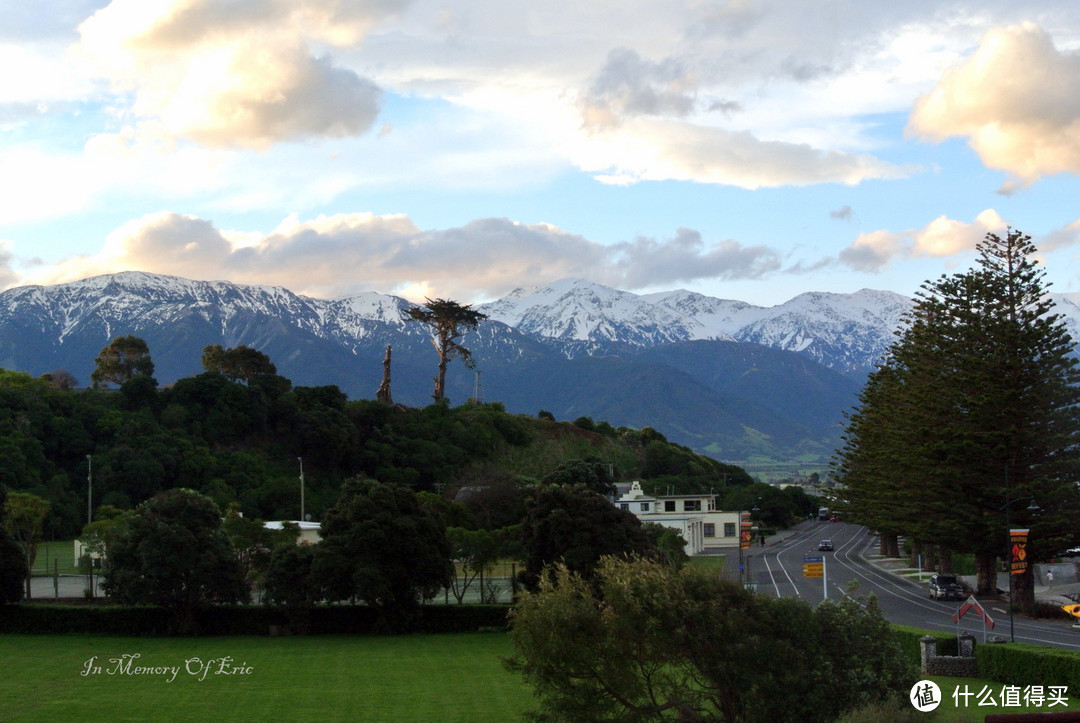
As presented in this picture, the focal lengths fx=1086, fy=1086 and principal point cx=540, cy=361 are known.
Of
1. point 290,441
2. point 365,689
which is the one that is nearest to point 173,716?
point 365,689

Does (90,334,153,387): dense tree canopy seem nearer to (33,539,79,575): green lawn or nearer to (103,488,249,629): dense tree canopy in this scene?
(33,539,79,575): green lawn

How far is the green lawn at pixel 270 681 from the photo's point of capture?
26.6 meters

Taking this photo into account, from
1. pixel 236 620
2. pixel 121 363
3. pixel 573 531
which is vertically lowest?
pixel 236 620

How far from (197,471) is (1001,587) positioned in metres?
50.4

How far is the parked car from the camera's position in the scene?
47.9m

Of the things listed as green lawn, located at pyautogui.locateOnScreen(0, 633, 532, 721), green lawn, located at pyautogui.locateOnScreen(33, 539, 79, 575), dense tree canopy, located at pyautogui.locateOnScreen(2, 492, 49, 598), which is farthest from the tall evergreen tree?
green lawn, located at pyautogui.locateOnScreen(0, 633, 532, 721)

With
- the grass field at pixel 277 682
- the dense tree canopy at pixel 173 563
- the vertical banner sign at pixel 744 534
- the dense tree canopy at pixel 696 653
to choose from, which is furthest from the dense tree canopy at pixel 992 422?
the dense tree canopy at pixel 173 563

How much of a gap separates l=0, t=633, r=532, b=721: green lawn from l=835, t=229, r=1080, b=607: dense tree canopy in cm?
2048

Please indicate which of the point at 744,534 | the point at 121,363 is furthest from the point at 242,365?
the point at 744,534

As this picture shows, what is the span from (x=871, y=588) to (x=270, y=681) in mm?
32359

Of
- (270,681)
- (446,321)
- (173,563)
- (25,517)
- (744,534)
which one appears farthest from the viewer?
(446,321)

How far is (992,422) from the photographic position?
4553cm

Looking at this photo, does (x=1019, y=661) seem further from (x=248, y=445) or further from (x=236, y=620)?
(x=248, y=445)

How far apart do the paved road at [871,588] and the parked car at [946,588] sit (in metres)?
0.55
